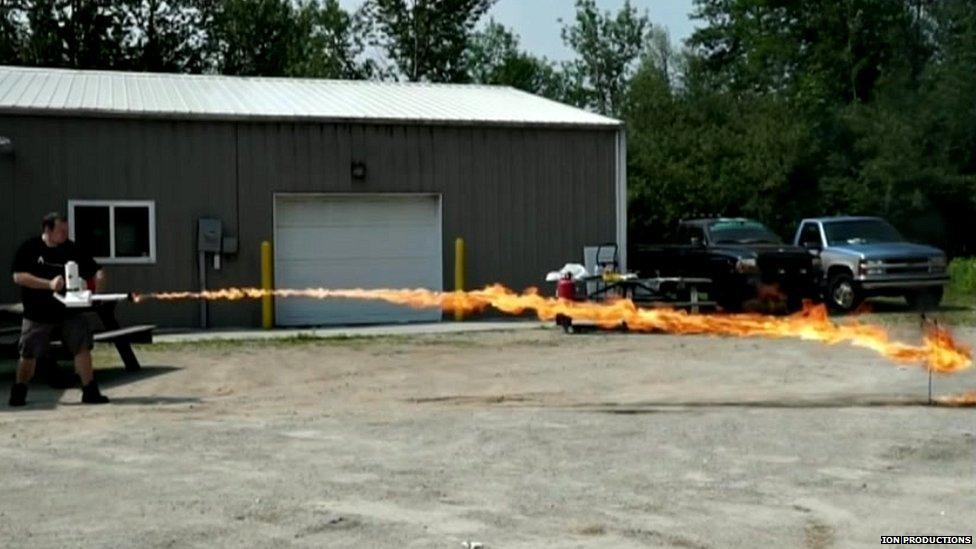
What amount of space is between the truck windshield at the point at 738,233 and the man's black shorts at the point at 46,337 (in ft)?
48.3

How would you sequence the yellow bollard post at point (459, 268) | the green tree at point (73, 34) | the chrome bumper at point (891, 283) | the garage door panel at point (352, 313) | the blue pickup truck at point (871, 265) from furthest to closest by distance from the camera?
the green tree at point (73, 34) < the blue pickup truck at point (871, 265) < the chrome bumper at point (891, 283) < the yellow bollard post at point (459, 268) < the garage door panel at point (352, 313)

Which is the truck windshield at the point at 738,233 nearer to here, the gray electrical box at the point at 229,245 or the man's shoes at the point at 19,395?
the gray electrical box at the point at 229,245

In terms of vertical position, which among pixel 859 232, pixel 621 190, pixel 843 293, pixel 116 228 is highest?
pixel 621 190

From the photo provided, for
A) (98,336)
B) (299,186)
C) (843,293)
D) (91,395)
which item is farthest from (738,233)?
(91,395)

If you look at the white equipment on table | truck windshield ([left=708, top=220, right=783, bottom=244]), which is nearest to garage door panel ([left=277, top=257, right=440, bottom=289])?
truck windshield ([left=708, top=220, right=783, bottom=244])

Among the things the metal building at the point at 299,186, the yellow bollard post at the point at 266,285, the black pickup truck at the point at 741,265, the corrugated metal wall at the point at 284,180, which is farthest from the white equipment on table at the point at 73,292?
the black pickup truck at the point at 741,265

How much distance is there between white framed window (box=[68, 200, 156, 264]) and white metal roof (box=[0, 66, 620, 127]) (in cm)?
147

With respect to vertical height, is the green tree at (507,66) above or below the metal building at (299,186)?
above

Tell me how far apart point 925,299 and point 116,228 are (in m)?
15.0

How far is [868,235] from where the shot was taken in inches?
1051

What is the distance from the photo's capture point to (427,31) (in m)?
52.5

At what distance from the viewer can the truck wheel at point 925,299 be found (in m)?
25.9

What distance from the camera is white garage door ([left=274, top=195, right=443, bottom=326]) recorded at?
23.3 meters

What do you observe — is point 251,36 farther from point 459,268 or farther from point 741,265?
point 741,265
